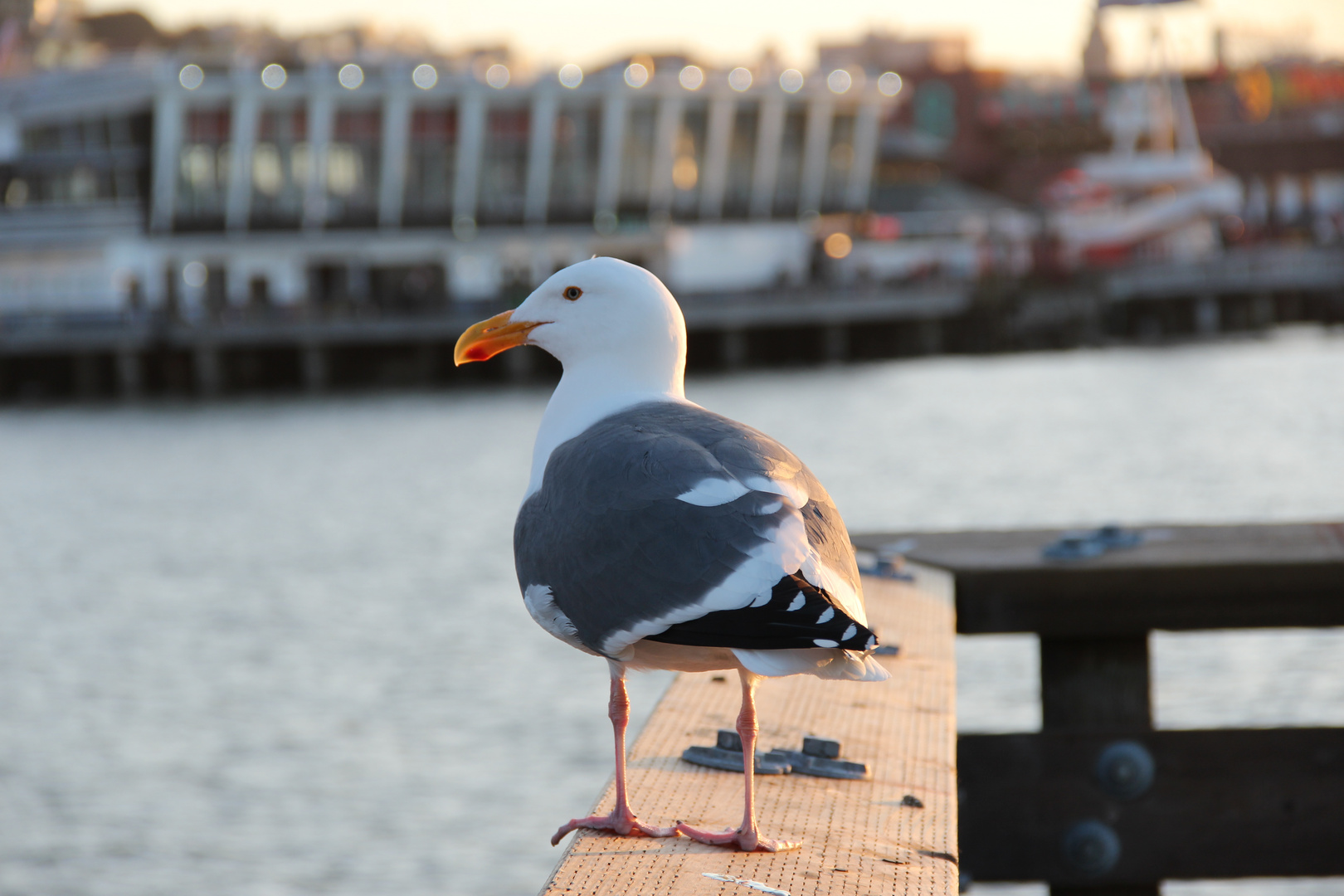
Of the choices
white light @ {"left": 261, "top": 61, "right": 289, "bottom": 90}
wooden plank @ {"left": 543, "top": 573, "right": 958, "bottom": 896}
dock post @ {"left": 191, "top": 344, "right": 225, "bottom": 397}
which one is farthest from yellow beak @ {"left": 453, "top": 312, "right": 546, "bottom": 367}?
white light @ {"left": 261, "top": 61, "right": 289, "bottom": 90}

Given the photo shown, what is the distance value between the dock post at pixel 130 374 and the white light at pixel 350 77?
1303cm

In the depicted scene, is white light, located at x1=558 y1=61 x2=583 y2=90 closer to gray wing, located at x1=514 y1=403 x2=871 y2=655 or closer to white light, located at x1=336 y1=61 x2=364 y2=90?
white light, located at x1=336 y1=61 x2=364 y2=90

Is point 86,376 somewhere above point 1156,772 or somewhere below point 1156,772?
below

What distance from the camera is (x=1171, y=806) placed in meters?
4.76

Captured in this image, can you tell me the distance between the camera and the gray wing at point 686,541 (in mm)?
3012

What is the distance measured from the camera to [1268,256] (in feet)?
188

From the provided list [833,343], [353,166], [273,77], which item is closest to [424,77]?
[353,166]

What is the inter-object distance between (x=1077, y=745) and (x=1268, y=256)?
56020 mm

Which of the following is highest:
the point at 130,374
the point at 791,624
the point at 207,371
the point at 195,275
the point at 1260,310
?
the point at 791,624

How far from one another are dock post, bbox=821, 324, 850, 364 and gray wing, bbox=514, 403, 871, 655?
46724 millimetres

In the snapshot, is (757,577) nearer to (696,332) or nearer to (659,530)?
(659,530)

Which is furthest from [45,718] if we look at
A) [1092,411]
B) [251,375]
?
[251,375]

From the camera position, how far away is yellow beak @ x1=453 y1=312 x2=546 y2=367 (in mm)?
3863

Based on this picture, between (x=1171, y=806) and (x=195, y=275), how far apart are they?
5467 cm
